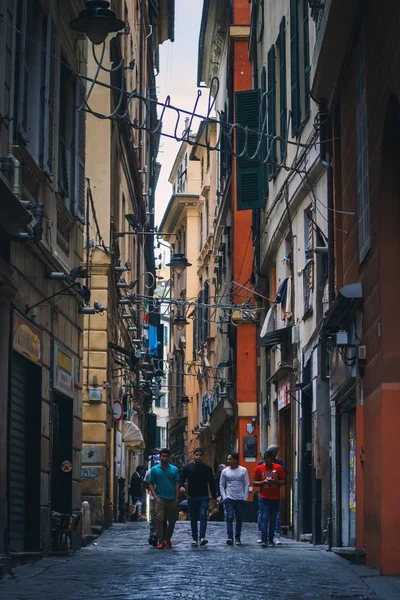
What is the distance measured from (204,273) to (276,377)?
103ft

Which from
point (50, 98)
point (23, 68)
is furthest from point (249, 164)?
point (23, 68)

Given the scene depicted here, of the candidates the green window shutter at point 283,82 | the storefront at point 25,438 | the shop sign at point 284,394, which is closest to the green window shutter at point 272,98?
the green window shutter at point 283,82

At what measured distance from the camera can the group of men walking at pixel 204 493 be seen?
19672 mm

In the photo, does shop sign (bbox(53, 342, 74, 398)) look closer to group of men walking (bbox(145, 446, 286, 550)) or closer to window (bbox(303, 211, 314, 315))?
group of men walking (bbox(145, 446, 286, 550))

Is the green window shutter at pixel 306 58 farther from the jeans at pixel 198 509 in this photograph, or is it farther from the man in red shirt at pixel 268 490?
the jeans at pixel 198 509

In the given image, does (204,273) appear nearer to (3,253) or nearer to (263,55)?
(263,55)

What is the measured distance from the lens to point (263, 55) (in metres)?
30.5

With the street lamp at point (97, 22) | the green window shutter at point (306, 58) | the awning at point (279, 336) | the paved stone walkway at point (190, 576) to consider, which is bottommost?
the paved stone walkway at point (190, 576)

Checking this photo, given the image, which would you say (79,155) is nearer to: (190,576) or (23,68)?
(23,68)

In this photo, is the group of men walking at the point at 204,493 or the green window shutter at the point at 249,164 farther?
the green window shutter at the point at 249,164

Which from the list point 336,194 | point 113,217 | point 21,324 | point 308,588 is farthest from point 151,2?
point 308,588

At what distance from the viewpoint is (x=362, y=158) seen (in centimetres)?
1522

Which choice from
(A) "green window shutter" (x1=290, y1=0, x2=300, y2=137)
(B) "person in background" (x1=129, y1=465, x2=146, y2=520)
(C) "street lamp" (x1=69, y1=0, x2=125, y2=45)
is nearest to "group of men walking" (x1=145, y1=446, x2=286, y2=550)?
(A) "green window shutter" (x1=290, y1=0, x2=300, y2=137)

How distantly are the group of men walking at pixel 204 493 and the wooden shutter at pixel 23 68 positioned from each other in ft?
23.0
